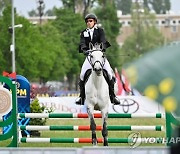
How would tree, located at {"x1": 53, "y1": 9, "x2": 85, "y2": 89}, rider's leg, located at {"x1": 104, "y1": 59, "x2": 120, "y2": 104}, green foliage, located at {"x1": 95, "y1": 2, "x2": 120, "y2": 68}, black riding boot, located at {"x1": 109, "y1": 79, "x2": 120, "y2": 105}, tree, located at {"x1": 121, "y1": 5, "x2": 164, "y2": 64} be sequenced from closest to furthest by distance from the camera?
1. rider's leg, located at {"x1": 104, "y1": 59, "x2": 120, "y2": 104}
2. black riding boot, located at {"x1": 109, "y1": 79, "x2": 120, "y2": 105}
3. tree, located at {"x1": 53, "y1": 9, "x2": 85, "y2": 89}
4. green foliage, located at {"x1": 95, "y1": 2, "x2": 120, "y2": 68}
5. tree, located at {"x1": 121, "y1": 5, "x2": 164, "y2": 64}

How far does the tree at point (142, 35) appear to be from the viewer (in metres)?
115

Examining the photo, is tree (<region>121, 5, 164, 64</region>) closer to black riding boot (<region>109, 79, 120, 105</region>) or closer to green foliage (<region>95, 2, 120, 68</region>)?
green foliage (<region>95, 2, 120, 68</region>)

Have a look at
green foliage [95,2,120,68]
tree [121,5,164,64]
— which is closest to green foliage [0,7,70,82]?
green foliage [95,2,120,68]

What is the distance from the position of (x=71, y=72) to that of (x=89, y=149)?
2607 inches

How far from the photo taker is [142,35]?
12006 cm

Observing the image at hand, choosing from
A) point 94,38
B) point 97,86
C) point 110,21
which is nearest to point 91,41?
point 94,38

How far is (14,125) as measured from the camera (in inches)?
496

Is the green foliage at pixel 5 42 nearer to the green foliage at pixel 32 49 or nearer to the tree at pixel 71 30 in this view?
the green foliage at pixel 32 49

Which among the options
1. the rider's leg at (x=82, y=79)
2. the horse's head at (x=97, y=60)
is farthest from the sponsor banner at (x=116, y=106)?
the horse's head at (x=97, y=60)

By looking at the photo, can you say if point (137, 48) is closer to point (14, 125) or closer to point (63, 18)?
point (63, 18)

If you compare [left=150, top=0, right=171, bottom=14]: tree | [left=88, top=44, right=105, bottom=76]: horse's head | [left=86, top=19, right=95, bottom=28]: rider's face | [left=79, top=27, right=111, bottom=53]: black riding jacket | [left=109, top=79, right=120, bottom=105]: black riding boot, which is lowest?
[left=150, top=0, right=171, bottom=14]: tree

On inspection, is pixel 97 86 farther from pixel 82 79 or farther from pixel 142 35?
pixel 142 35

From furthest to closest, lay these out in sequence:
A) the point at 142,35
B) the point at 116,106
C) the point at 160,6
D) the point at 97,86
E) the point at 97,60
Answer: the point at 160,6, the point at 142,35, the point at 116,106, the point at 97,86, the point at 97,60

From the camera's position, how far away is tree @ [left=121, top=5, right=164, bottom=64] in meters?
115
